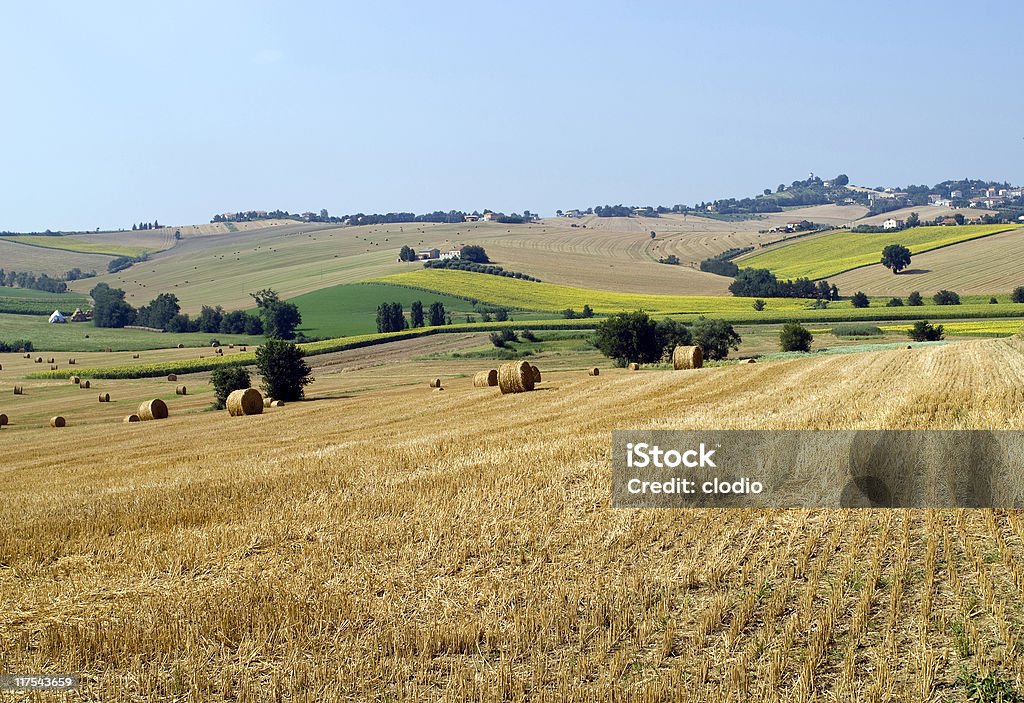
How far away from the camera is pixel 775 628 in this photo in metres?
8.16

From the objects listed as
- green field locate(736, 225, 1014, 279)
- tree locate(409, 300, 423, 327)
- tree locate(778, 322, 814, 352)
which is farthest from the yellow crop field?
tree locate(778, 322, 814, 352)

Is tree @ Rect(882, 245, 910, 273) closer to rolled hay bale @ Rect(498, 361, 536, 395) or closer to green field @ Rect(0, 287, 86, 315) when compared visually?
rolled hay bale @ Rect(498, 361, 536, 395)

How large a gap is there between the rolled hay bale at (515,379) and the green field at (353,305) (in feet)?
207

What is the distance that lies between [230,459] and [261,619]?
10.3 m

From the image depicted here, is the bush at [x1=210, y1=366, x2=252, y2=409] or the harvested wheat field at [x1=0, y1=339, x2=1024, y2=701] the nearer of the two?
the harvested wheat field at [x1=0, y1=339, x2=1024, y2=701]

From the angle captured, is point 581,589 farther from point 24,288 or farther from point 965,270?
point 24,288

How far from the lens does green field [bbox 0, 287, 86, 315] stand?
425 ft

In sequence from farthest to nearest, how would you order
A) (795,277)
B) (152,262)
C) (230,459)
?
(152,262) < (795,277) < (230,459)

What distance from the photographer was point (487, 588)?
937 centimetres

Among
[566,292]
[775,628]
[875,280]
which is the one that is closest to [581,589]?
[775,628]

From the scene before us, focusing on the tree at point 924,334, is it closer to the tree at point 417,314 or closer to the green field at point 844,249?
the tree at point 417,314

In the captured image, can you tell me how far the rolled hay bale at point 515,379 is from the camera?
108ft

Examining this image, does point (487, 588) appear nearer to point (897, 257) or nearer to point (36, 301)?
point (897, 257)

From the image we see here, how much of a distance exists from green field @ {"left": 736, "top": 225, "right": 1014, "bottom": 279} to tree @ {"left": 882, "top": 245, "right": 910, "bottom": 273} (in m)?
7.47
